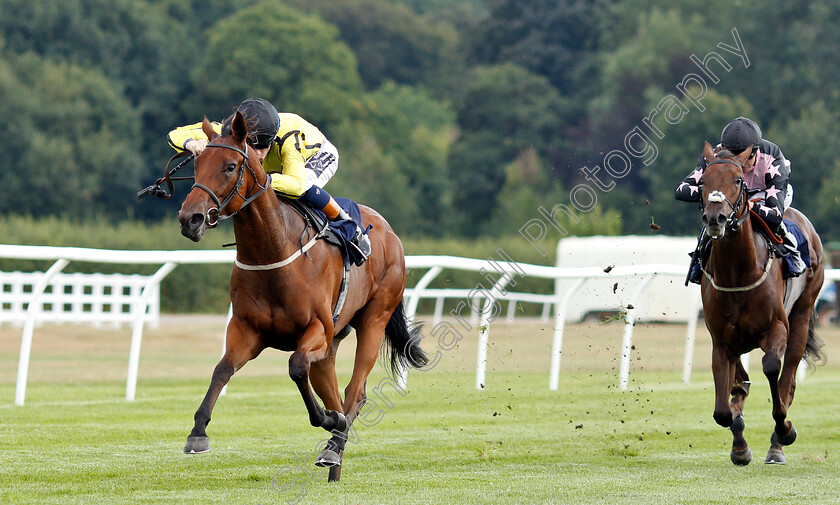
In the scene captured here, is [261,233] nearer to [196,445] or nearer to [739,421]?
[196,445]

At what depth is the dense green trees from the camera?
35219 mm

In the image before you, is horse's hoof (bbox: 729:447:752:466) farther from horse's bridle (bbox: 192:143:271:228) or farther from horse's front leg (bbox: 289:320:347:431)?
horse's bridle (bbox: 192:143:271:228)

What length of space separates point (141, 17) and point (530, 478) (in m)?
37.8

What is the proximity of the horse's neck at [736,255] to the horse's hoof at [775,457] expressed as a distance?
0.95 meters

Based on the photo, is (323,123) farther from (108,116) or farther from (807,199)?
(807,199)

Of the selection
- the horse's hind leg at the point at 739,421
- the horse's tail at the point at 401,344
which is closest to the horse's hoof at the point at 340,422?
the horse's tail at the point at 401,344

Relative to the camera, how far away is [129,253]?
26.3 feet

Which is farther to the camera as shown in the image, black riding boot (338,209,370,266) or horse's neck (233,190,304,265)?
black riding boot (338,209,370,266)

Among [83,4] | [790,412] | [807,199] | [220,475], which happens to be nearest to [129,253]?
[220,475]

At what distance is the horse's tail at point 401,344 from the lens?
21.7 feet

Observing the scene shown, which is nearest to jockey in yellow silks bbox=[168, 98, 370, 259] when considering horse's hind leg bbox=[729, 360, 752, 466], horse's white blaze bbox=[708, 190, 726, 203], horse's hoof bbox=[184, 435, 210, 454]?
horse's hoof bbox=[184, 435, 210, 454]

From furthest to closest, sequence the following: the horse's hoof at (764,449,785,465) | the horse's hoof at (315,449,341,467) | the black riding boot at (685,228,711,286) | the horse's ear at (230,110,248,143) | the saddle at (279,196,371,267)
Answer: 1. the black riding boot at (685,228,711,286)
2. the horse's hoof at (764,449,785,465)
3. the saddle at (279,196,371,267)
4. the horse's hoof at (315,449,341,467)
5. the horse's ear at (230,110,248,143)

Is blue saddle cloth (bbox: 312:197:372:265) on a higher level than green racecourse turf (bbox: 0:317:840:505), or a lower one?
higher

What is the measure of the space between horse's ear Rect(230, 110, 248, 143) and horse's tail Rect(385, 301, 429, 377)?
1.96m
